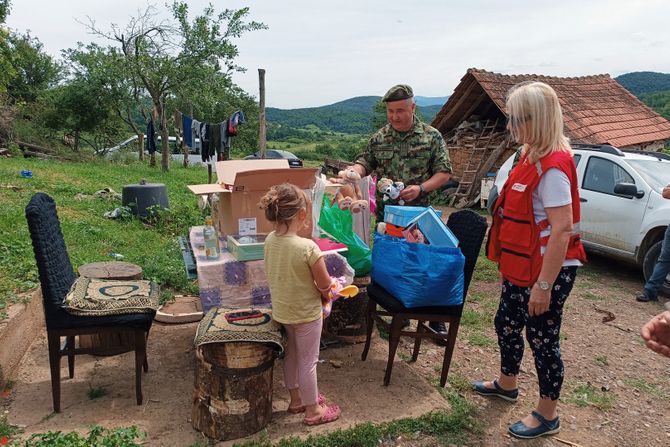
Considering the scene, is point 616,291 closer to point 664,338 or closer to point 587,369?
point 587,369

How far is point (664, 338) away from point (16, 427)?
323 centimetres

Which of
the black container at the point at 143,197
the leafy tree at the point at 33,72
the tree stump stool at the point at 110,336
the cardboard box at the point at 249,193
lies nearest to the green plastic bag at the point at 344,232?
the cardboard box at the point at 249,193

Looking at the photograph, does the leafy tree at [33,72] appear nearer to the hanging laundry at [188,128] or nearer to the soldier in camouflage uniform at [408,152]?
the hanging laundry at [188,128]

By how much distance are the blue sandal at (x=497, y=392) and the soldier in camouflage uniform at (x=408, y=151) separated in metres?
1.44

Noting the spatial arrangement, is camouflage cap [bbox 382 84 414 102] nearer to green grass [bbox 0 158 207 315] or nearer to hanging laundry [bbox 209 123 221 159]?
green grass [bbox 0 158 207 315]

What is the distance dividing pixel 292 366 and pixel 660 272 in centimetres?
474

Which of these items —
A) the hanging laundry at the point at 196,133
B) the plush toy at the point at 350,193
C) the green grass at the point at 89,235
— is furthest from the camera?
the hanging laundry at the point at 196,133

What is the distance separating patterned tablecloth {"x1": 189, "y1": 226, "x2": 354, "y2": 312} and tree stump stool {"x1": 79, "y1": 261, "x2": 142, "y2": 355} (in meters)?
0.77

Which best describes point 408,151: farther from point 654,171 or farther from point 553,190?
point 654,171

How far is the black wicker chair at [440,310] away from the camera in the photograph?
3.25m

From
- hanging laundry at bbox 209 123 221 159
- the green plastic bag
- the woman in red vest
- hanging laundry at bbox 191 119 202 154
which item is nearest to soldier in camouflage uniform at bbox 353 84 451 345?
the green plastic bag

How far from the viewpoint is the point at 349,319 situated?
4.09m

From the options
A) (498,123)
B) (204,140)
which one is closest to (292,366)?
(204,140)

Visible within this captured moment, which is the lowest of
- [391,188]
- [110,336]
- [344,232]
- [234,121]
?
[110,336]
